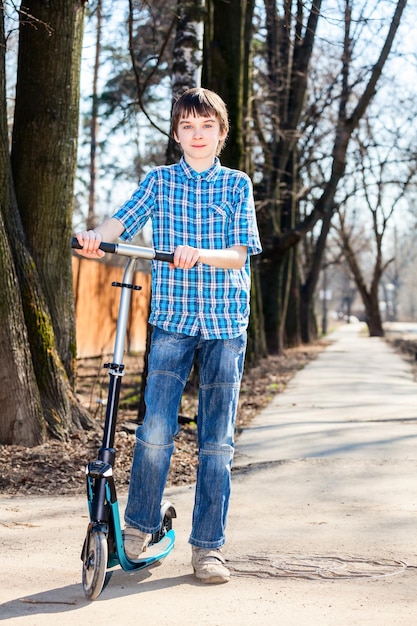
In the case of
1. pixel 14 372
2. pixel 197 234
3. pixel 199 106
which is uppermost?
pixel 199 106

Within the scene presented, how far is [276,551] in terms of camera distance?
4.28m

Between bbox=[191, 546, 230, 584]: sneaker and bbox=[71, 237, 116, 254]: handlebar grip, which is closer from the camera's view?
bbox=[71, 237, 116, 254]: handlebar grip

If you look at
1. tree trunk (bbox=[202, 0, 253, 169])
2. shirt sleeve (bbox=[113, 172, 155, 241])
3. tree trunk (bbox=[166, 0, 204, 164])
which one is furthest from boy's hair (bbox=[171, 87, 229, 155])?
tree trunk (bbox=[202, 0, 253, 169])

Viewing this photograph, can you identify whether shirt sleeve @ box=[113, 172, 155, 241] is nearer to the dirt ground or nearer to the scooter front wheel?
the scooter front wheel

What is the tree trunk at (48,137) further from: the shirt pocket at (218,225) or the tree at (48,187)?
the shirt pocket at (218,225)

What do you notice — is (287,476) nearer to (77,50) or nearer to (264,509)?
(264,509)

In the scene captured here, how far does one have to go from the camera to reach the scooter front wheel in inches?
135

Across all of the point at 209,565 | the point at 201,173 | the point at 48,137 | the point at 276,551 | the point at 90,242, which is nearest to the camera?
the point at 90,242

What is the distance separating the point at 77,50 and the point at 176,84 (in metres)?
2.17

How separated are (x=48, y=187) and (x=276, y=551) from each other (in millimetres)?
4098

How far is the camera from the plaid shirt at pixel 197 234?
3.88 metres

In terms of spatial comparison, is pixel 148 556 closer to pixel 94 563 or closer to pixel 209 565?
pixel 209 565

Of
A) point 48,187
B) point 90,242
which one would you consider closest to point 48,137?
point 48,187

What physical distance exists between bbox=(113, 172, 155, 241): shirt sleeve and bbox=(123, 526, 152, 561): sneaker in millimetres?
1234
